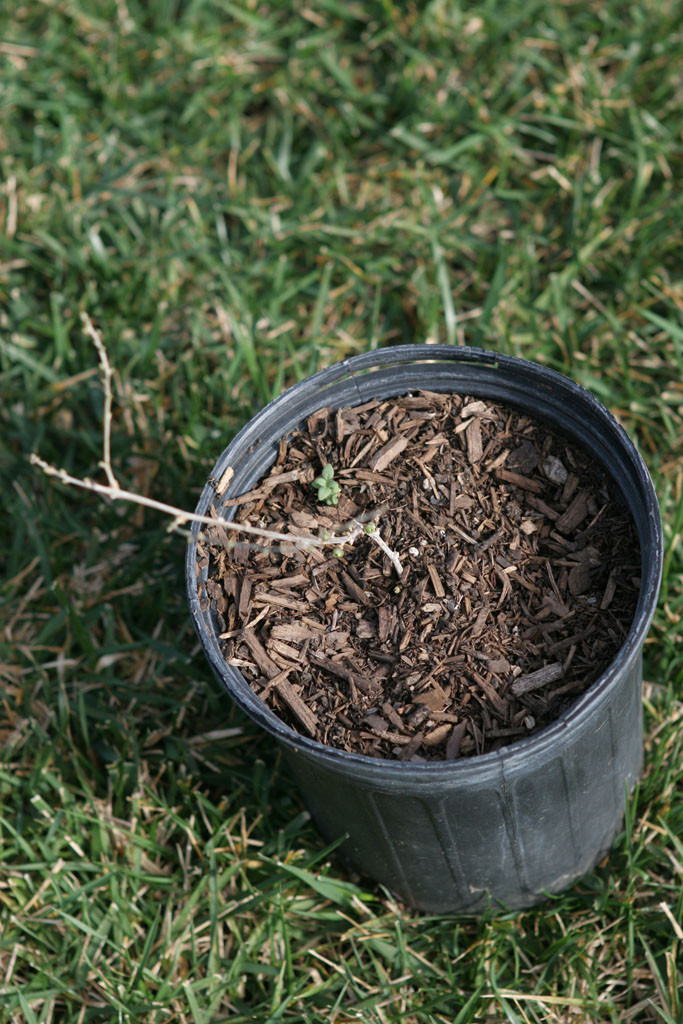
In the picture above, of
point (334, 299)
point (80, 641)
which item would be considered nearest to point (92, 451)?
point (80, 641)

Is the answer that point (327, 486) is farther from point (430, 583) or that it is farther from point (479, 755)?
point (479, 755)

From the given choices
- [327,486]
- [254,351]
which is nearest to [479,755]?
[327,486]

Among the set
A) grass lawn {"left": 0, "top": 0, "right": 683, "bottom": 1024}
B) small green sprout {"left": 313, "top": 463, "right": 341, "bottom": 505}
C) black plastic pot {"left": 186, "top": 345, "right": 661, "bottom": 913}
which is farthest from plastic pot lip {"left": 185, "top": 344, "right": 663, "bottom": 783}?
grass lawn {"left": 0, "top": 0, "right": 683, "bottom": 1024}

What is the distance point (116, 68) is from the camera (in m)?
3.81

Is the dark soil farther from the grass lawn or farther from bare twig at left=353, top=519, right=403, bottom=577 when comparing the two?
the grass lawn

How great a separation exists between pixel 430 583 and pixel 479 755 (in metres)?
0.42

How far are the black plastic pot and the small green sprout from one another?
183 millimetres

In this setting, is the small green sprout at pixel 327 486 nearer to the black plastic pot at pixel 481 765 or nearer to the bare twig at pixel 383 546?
the bare twig at pixel 383 546

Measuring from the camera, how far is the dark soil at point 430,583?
201 centimetres

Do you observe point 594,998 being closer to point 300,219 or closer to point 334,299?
point 334,299

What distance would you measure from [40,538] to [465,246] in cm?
168

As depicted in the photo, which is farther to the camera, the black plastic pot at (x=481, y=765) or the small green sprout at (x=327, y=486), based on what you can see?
the small green sprout at (x=327, y=486)

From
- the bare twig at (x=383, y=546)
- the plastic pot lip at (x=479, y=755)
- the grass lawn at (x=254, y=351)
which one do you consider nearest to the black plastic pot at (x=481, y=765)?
the plastic pot lip at (x=479, y=755)

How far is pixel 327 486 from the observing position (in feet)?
7.11
